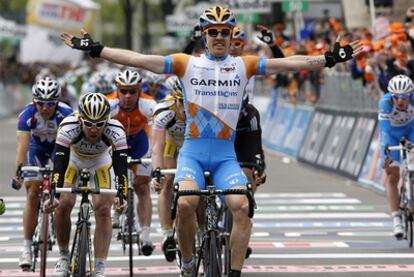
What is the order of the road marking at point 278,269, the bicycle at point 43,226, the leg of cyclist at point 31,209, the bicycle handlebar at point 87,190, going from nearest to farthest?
the bicycle handlebar at point 87,190, the bicycle at point 43,226, the road marking at point 278,269, the leg of cyclist at point 31,209

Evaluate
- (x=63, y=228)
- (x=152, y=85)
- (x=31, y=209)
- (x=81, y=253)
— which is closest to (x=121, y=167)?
(x=81, y=253)

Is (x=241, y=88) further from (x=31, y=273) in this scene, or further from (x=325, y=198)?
(x=325, y=198)

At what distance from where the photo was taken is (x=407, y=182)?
1473 centimetres

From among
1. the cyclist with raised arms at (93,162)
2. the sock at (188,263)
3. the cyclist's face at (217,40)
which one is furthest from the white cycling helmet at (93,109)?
the sock at (188,263)

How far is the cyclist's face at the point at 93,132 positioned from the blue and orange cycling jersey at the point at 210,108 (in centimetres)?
86

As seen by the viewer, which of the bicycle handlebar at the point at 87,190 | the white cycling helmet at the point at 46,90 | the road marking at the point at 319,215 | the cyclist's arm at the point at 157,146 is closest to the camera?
the bicycle handlebar at the point at 87,190

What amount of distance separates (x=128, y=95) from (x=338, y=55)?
3.54 m

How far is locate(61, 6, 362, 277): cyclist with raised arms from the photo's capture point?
10469 mm

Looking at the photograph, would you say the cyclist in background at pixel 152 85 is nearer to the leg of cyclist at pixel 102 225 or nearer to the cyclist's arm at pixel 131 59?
the leg of cyclist at pixel 102 225

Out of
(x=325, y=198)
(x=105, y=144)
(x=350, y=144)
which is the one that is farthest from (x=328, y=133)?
(x=105, y=144)

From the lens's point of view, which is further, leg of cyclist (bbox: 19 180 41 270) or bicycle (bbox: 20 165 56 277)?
leg of cyclist (bbox: 19 180 41 270)

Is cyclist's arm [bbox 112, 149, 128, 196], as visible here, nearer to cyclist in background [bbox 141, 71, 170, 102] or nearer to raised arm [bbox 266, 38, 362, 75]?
raised arm [bbox 266, 38, 362, 75]

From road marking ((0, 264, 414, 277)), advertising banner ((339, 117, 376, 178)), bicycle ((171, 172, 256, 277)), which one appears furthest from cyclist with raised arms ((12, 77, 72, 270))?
advertising banner ((339, 117, 376, 178))

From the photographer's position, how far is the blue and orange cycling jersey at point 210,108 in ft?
34.6
